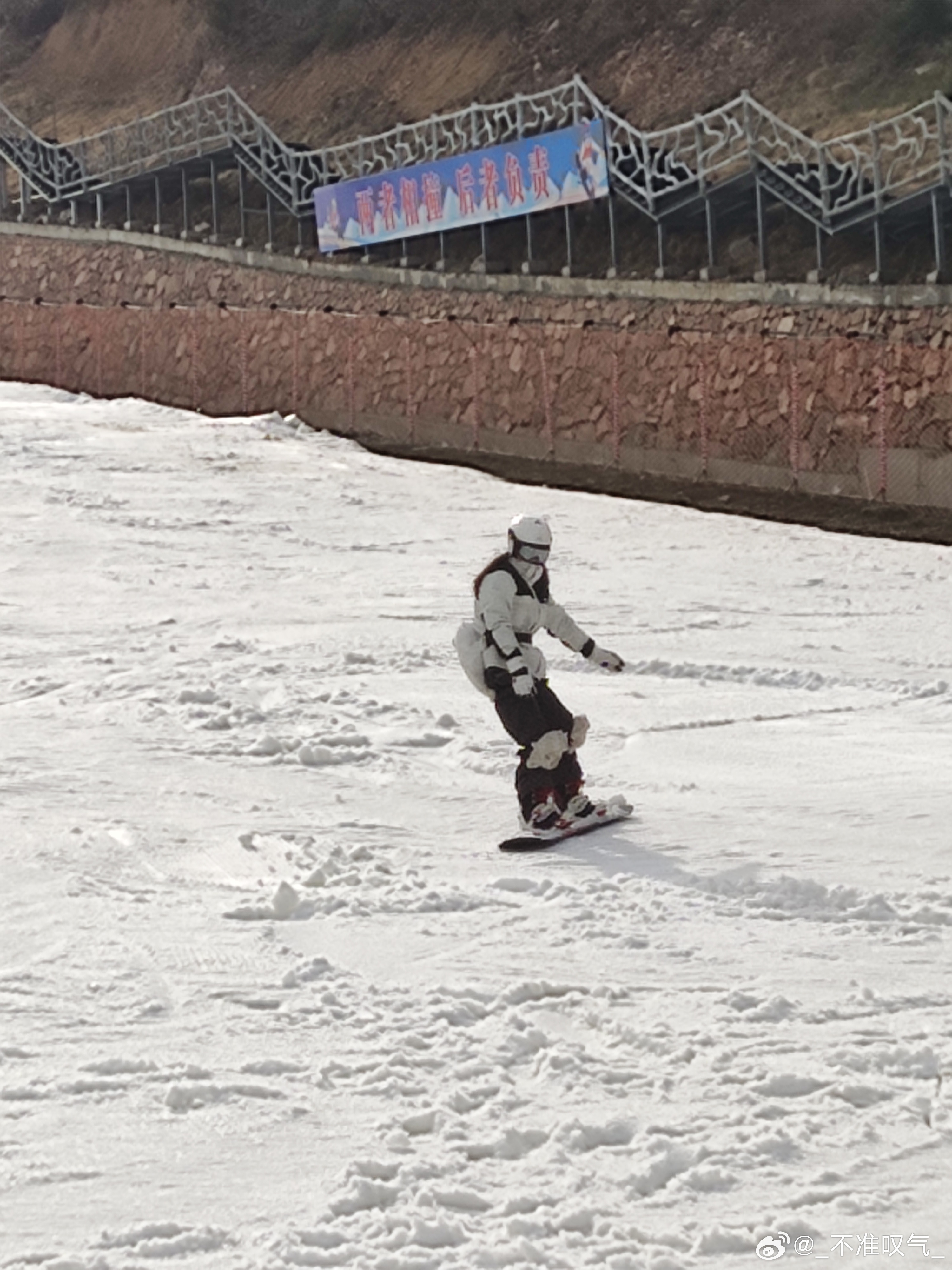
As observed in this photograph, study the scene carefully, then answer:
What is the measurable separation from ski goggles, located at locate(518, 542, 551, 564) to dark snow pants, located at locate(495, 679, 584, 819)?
544 millimetres

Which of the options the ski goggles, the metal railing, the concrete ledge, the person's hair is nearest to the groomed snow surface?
the person's hair

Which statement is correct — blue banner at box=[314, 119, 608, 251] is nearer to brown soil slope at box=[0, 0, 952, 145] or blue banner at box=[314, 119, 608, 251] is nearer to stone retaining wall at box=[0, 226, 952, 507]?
stone retaining wall at box=[0, 226, 952, 507]

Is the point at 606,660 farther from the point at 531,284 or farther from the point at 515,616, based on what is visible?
the point at 531,284

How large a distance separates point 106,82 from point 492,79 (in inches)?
626

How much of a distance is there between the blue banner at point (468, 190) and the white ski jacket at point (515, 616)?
16617mm

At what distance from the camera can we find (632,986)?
6477 mm

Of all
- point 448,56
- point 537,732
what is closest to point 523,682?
point 537,732

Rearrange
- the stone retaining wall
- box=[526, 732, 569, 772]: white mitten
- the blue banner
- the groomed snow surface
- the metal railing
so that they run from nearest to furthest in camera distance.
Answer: the groomed snow surface
box=[526, 732, 569, 772]: white mitten
the stone retaining wall
the metal railing
the blue banner

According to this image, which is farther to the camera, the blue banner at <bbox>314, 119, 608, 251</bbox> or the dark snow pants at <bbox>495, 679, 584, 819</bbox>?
the blue banner at <bbox>314, 119, 608, 251</bbox>

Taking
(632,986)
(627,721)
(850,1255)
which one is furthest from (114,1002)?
(627,721)

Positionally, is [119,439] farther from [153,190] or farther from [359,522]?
[153,190]

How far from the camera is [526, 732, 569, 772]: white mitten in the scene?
826cm

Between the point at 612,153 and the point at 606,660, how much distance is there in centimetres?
1767

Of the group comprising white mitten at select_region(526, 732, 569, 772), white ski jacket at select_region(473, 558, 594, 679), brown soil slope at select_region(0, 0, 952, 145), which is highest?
brown soil slope at select_region(0, 0, 952, 145)
